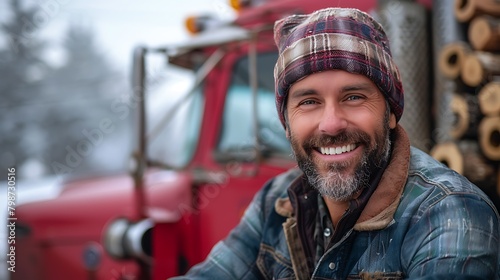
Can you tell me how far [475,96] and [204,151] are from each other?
1517 mm

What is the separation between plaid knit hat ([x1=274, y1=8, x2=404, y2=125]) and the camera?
1551 mm

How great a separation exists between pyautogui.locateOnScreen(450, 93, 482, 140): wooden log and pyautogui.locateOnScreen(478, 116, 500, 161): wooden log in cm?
5

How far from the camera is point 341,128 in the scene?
155 centimetres

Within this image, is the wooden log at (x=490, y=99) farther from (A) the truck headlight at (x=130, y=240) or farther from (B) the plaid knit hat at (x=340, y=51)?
(A) the truck headlight at (x=130, y=240)

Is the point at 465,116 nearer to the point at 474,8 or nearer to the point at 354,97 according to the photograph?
the point at 474,8

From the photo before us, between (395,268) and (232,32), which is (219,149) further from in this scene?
(395,268)

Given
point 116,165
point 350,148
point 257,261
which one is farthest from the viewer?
point 116,165

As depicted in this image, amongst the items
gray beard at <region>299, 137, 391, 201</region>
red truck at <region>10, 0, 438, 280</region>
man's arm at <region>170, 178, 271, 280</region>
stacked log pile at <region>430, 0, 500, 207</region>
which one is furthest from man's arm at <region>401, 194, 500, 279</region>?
red truck at <region>10, 0, 438, 280</region>

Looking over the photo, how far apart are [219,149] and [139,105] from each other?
51 centimetres

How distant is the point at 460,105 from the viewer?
8.72 ft

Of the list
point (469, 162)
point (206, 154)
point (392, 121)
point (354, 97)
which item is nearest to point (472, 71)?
point (469, 162)

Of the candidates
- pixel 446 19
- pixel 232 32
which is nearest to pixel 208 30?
pixel 232 32

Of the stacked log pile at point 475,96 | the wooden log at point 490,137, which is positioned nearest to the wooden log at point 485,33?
the stacked log pile at point 475,96

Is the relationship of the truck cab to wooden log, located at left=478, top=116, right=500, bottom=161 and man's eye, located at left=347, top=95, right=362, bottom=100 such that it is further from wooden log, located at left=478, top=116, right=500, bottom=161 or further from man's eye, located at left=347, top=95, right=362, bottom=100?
man's eye, located at left=347, top=95, right=362, bottom=100
